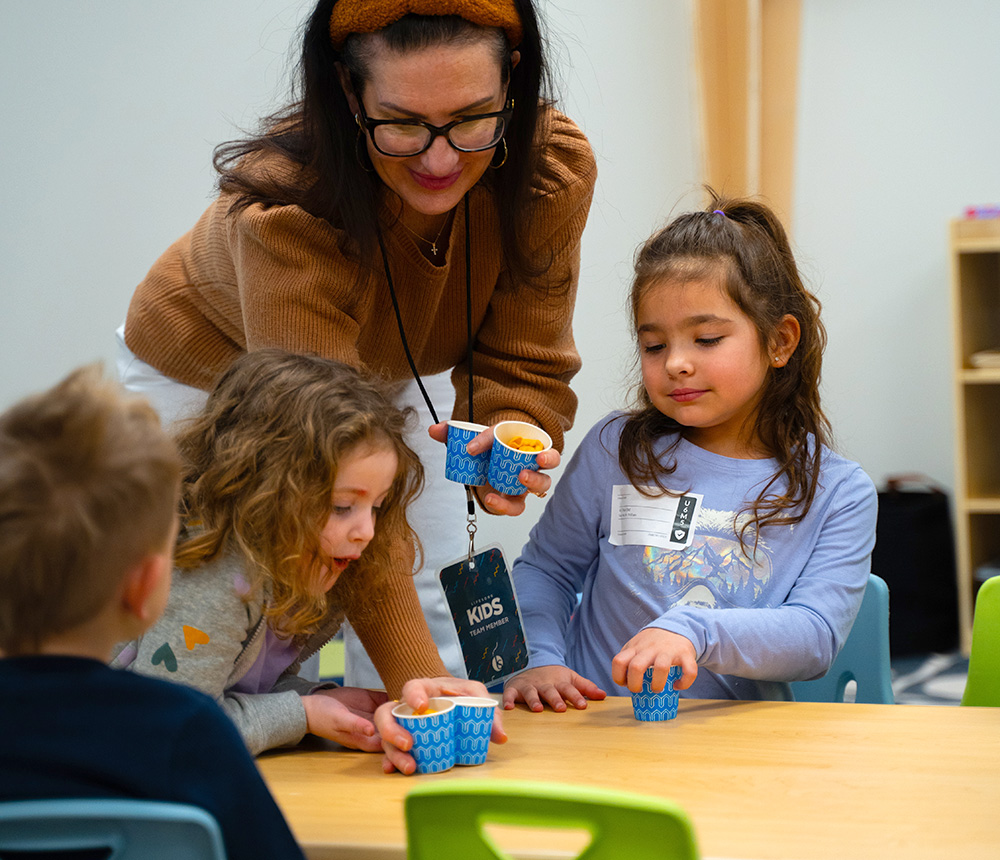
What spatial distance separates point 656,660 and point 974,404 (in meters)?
3.68

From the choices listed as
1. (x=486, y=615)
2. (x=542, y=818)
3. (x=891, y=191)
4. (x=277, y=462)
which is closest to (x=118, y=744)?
(x=542, y=818)

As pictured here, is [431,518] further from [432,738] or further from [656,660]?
[432,738]

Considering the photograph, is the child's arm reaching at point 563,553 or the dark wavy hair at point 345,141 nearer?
the dark wavy hair at point 345,141

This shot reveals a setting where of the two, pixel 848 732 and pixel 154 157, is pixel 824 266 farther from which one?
pixel 848 732

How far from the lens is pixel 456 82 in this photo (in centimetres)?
142

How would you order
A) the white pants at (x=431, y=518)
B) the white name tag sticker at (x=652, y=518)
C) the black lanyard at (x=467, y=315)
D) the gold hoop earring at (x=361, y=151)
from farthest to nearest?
the white pants at (x=431, y=518), the white name tag sticker at (x=652, y=518), the black lanyard at (x=467, y=315), the gold hoop earring at (x=361, y=151)

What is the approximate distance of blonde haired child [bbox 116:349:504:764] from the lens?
1.34 metres

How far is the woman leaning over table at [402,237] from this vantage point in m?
1.46

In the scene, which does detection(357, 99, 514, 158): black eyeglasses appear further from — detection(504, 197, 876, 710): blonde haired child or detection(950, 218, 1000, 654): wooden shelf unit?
detection(950, 218, 1000, 654): wooden shelf unit

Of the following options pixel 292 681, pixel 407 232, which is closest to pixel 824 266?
pixel 407 232

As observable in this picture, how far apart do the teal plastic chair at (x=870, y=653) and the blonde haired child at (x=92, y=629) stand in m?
1.38

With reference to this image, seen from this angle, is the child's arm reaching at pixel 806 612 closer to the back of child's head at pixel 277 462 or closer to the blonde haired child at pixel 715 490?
the blonde haired child at pixel 715 490

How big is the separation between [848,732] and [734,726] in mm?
147

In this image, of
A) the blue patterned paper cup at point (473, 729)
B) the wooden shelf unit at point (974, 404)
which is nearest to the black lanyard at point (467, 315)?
the blue patterned paper cup at point (473, 729)
